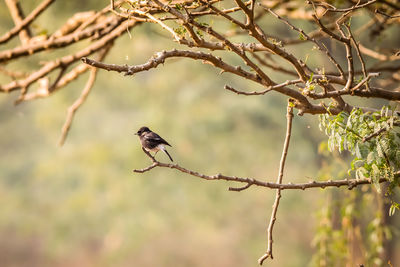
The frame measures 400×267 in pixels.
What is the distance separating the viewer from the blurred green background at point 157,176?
1605 cm

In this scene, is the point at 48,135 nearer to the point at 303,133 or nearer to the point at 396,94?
the point at 303,133

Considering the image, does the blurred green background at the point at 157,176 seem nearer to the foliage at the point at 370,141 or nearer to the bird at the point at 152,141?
the bird at the point at 152,141

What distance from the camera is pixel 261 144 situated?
16.6m

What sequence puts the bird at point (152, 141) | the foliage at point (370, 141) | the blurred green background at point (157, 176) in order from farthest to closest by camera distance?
the blurred green background at point (157, 176), the bird at point (152, 141), the foliage at point (370, 141)

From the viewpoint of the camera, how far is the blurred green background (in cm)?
1605

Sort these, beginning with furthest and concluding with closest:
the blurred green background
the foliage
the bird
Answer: the blurred green background
the bird
the foliage

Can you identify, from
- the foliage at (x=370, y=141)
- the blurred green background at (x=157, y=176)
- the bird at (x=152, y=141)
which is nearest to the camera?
the foliage at (x=370, y=141)

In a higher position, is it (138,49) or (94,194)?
(138,49)

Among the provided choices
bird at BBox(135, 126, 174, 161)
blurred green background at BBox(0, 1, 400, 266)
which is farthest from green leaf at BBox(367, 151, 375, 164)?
blurred green background at BBox(0, 1, 400, 266)

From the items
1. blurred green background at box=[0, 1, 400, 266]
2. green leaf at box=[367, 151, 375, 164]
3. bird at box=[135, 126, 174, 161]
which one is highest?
blurred green background at box=[0, 1, 400, 266]

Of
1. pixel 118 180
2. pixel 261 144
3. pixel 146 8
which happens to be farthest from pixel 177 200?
pixel 146 8

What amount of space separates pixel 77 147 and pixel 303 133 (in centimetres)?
695

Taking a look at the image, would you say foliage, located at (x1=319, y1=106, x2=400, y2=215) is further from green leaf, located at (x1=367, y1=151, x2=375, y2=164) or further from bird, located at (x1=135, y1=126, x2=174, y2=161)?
bird, located at (x1=135, y1=126, x2=174, y2=161)

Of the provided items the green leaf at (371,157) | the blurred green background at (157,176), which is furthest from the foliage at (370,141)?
the blurred green background at (157,176)
